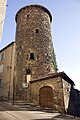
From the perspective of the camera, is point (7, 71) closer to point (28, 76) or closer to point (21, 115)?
point (28, 76)

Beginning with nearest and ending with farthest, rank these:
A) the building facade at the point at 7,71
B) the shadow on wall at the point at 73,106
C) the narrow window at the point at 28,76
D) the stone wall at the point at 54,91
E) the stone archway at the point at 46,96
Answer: the stone wall at the point at 54,91, the stone archway at the point at 46,96, the shadow on wall at the point at 73,106, the narrow window at the point at 28,76, the building facade at the point at 7,71

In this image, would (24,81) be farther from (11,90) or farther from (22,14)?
(22,14)

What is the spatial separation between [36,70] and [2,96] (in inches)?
249

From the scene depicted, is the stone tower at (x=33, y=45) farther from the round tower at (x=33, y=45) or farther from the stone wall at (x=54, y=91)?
the stone wall at (x=54, y=91)

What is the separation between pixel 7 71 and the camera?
2148 cm

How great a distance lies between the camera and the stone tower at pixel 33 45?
19.1m

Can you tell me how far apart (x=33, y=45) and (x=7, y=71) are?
5.25 meters

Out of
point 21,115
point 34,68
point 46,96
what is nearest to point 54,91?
point 46,96

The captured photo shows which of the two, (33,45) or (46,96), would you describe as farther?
(33,45)

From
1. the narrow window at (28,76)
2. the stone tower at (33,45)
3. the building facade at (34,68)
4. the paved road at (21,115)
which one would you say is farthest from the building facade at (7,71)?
the paved road at (21,115)

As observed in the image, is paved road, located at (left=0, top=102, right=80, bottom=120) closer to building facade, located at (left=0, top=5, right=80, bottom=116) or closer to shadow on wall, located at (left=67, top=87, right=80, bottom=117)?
building facade, located at (left=0, top=5, right=80, bottom=116)

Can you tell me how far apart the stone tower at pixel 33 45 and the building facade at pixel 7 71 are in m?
1.24

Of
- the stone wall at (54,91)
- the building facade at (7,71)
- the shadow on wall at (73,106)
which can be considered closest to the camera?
the stone wall at (54,91)

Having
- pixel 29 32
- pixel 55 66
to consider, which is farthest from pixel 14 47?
pixel 55 66
